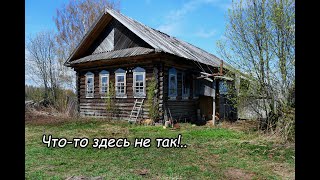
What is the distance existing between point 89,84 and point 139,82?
4388mm

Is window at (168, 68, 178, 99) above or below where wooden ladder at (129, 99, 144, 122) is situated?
above

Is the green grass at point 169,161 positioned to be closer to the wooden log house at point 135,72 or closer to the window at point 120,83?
the wooden log house at point 135,72

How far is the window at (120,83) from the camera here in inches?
576

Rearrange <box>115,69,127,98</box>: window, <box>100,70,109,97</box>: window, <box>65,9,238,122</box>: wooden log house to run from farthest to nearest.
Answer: <box>100,70,109,97</box>: window, <box>115,69,127,98</box>: window, <box>65,9,238,122</box>: wooden log house

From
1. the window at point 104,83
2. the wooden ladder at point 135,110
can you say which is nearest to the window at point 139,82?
the wooden ladder at point 135,110

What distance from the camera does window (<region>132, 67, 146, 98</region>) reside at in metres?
13.8

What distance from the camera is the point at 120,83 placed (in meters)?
14.8

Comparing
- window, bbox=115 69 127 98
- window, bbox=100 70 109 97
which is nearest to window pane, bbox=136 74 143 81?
window, bbox=115 69 127 98

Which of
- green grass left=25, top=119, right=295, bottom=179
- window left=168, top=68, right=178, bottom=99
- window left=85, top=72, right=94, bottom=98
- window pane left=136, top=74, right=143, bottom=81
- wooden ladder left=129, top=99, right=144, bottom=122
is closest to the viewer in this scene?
green grass left=25, top=119, right=295, bottom=179

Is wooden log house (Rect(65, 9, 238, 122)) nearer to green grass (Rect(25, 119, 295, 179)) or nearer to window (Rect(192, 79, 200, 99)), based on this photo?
window (Rect(192, 79, 200, 99))

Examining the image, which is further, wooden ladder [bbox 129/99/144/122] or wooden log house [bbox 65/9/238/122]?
wooden ladder [bbox 129/99/144/122]

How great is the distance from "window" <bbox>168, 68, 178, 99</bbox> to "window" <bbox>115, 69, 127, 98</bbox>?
2686 mm
